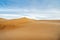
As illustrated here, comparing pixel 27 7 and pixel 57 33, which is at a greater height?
pixel 27 7

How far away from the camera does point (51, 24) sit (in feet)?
3.21

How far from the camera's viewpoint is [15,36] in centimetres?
97

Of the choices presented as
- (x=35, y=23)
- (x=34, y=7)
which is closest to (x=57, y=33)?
(x=35, y=23)

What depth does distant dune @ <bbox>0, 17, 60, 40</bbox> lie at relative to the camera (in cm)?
97

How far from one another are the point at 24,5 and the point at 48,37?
1.32 feet

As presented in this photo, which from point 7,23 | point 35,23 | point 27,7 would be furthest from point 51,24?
point 7,23

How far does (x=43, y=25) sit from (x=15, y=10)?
323 mm

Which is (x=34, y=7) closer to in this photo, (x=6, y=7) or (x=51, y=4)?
(x=51, y=4)

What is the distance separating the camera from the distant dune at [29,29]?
0.97 m

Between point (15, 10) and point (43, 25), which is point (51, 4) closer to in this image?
point (43, 25)

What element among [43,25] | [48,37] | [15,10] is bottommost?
[48,37]

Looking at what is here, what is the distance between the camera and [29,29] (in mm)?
987

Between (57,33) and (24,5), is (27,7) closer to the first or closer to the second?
(24,5)

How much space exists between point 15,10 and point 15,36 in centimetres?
26
